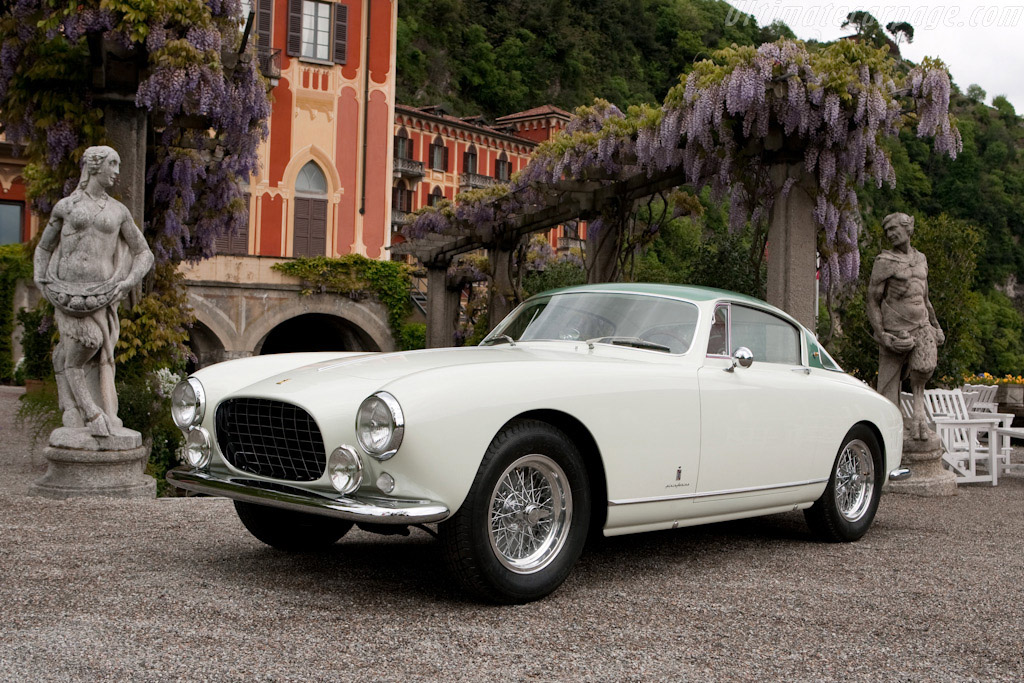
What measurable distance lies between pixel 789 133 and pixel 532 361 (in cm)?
513

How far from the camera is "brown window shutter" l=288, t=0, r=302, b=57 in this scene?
101 ft

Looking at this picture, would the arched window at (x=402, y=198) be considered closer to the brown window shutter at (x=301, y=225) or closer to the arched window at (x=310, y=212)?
the arched window at (x=310, y=212)

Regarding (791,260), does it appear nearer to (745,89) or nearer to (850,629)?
(745,89)

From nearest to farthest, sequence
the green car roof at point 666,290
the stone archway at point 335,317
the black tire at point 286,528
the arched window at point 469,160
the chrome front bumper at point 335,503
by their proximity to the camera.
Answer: the chrome front bumper at point 335,503, the black tire at point 286,528, the green car roof at point 666,290, the stone archway at point 335,317, the arched window at point 469,160

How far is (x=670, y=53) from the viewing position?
90375 millimetres

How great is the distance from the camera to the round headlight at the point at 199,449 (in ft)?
14.8

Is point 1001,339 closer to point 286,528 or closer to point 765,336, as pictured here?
point 765,336

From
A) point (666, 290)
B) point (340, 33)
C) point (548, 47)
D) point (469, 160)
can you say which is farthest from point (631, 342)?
point (548, 47)

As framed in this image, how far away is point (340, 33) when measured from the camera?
31328 mm

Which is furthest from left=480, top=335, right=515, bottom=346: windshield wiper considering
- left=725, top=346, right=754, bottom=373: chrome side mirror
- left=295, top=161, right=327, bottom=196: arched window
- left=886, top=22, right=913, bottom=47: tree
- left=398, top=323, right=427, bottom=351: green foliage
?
left=886, top=22, right=913, bottom=47: tree

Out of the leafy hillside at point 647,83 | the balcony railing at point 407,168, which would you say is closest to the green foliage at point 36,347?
the balcony railing at point 407,168

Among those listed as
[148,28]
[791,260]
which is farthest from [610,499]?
[148,28]

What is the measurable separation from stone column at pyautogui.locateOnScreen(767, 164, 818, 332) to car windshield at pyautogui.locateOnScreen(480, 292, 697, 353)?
3.77 metres

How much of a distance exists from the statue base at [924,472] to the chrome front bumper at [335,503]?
612 centimetres
